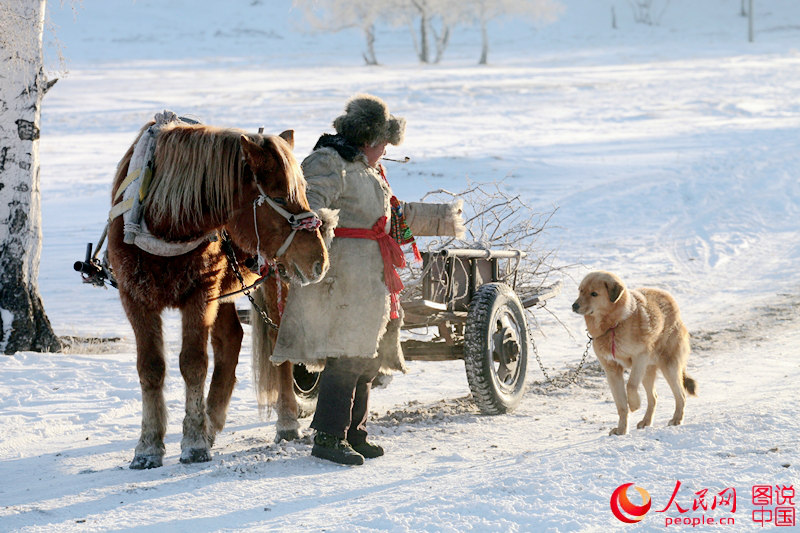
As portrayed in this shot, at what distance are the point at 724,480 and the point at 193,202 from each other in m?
3.00

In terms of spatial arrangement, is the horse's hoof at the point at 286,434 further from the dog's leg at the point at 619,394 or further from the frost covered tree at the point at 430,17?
the frost covered tree at the point at 430,17

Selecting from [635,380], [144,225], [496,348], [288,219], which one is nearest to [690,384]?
[635,380]

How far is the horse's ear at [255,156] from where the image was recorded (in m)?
4.69

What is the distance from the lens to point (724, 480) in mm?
4359

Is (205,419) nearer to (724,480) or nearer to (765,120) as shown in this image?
(724,480)

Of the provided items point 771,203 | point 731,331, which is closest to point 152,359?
point 731,331

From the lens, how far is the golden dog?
5785 millimetres

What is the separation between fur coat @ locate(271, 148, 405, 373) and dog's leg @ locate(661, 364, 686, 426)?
2.04 m

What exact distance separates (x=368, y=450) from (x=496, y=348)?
1.53 metres

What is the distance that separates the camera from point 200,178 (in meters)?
4.87

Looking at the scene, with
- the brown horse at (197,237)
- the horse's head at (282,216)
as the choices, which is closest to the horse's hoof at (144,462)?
the brown horse at (197,237)

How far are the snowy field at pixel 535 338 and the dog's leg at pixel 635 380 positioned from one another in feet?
1.04

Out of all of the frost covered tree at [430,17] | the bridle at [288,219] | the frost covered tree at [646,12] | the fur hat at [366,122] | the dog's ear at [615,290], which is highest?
the frost covered tree at [646,12]

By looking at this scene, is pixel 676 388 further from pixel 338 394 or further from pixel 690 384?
pixel 338 394
